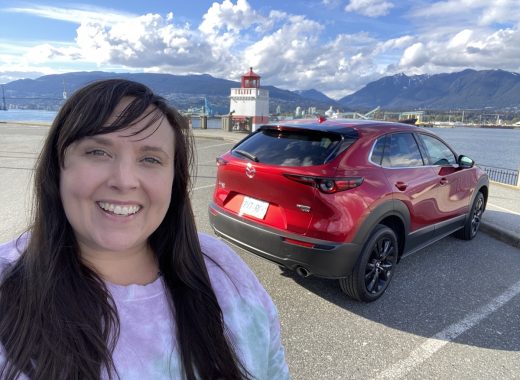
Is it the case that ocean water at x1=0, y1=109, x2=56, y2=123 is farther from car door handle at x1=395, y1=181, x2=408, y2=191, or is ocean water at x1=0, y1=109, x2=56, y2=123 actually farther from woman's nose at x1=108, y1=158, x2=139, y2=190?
car door handle at x1=395, y1=181, x2=408, y2=191

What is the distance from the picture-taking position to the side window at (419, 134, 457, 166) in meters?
4.40

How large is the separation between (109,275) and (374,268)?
9.26 ft

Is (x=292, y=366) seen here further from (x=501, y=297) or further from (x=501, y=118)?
(x=501, y=118)

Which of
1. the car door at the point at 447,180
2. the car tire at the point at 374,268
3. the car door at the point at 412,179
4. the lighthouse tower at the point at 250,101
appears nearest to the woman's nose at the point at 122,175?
the car tire at the point at 374,268

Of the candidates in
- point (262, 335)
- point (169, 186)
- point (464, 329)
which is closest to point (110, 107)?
point (169, 186)

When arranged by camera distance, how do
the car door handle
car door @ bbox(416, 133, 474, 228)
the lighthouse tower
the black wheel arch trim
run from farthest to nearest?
the lighthouse tower → car door @ bbox(416, 133, 474, 228) → the car door handle → the black wheel arch trim

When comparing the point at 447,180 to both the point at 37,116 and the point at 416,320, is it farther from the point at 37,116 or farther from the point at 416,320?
the point at 37,116

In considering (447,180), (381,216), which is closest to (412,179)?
(381,216)

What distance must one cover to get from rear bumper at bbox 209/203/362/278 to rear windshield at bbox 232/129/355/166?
64 centimetres

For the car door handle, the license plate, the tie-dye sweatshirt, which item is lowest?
the license plate

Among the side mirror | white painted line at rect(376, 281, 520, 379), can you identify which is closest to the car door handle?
white painted line at rect(376, 281, 520, 379)

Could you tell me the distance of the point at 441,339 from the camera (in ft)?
9.94

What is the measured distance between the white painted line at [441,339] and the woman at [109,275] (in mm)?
1754

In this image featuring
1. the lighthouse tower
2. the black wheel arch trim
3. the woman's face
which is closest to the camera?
the woman's face
